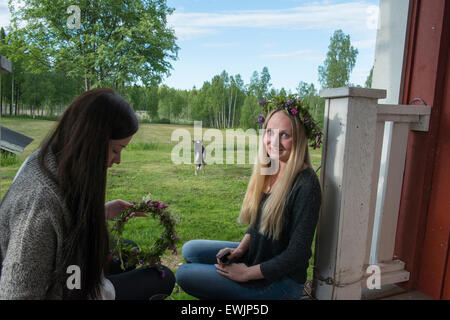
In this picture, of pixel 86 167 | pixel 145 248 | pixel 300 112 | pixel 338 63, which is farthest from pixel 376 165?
pixel 338 63

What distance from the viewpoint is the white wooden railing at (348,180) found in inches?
47.7

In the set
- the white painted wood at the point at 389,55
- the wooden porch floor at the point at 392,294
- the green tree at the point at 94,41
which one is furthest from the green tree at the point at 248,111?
the wooden porch floor at the point at 392,294

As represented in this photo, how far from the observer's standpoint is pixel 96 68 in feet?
7.22

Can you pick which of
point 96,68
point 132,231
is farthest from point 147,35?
point 132,231

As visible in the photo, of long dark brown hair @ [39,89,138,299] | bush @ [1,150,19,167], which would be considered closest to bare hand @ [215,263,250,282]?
long dark brown hair @ [39,89,138,299]

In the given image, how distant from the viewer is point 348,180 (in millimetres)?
1229

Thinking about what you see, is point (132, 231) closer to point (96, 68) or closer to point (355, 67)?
point (96, 68)

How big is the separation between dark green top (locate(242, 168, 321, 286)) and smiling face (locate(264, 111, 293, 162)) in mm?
112

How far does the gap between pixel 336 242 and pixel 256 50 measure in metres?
2.80

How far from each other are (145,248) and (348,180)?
2.85ft

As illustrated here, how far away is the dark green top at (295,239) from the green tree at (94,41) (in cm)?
168

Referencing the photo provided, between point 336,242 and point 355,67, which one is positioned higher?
point 355,67

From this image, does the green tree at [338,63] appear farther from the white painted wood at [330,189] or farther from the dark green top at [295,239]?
the dark green top at [295,239]

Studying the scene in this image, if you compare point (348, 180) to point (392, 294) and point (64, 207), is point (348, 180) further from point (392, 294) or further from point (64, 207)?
point (64, 207)
